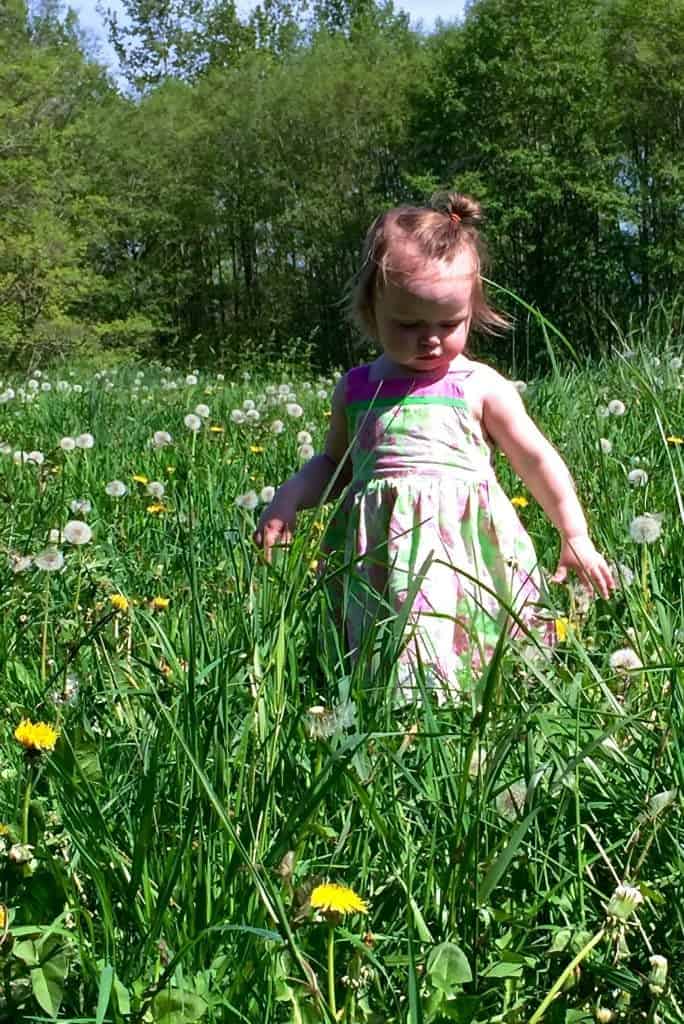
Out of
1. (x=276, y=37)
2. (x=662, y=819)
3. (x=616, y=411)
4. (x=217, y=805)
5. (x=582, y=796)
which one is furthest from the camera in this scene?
(x=276, y=37)

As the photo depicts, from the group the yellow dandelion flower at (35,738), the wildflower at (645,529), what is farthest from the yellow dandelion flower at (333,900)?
the wildflower at (645,529)

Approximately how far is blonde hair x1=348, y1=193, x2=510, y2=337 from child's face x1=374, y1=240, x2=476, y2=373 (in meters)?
0.02

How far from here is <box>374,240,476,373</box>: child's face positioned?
233cm

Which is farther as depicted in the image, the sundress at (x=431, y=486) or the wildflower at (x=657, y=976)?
the sundress at (x=431, y=486)

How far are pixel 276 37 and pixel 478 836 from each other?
40586 millimetres

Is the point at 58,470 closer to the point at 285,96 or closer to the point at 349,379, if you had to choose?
the point at 349,379

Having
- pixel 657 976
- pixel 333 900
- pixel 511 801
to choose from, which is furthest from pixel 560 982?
pixel 511 801

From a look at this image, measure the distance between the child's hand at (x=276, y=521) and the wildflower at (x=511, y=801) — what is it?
124 centimetres

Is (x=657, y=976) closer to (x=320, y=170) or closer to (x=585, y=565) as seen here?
(x=585, y=565)

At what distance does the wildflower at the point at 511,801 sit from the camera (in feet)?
4.29

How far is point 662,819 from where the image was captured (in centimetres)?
122

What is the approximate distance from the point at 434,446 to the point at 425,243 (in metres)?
0.43

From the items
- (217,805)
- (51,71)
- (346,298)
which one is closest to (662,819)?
(217,805)

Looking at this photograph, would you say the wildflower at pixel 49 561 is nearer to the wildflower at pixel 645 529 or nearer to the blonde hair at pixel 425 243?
the blonde hair at pixel 425 243
